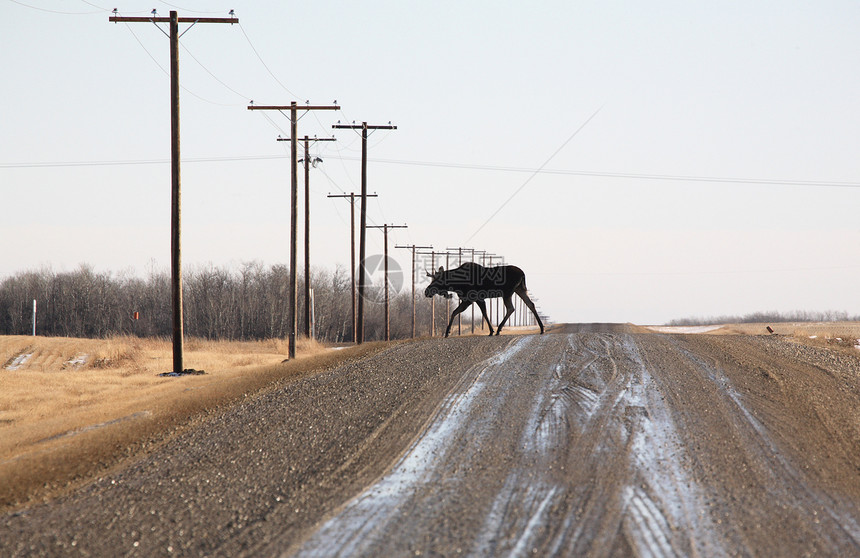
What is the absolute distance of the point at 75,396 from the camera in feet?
57.9

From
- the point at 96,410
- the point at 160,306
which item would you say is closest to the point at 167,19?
the point at 96,410

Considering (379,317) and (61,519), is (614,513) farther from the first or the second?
(379,317)

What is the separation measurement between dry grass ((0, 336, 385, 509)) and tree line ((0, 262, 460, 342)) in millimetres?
61566

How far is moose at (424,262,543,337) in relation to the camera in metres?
26.2

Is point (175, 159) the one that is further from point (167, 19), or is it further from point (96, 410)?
point (96, 410)

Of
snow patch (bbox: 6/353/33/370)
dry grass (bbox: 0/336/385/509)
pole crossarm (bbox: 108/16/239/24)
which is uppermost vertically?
pole crossarm (bbox: 108/16/239/24)

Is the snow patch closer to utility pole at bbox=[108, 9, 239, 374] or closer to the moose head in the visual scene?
utility pole at bbox=[108, 9, 239, 374]

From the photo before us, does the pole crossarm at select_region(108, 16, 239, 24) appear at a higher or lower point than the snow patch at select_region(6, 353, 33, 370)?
higher

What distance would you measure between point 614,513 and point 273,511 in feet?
10.8

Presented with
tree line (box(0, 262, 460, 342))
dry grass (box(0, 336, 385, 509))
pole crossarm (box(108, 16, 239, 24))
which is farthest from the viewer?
tree line (box(0, 262, 460, 342))

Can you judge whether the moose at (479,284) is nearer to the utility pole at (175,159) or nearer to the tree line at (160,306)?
the utility pole at (175,159)

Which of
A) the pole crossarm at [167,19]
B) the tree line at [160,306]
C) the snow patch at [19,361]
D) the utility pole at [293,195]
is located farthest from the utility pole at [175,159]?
the tree line at [160,306]

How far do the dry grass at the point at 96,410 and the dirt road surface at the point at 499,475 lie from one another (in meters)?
0.65

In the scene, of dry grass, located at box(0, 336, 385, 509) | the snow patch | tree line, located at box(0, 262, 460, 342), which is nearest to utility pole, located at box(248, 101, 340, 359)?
dry grass, located at box(0, 336, 385, 509)
